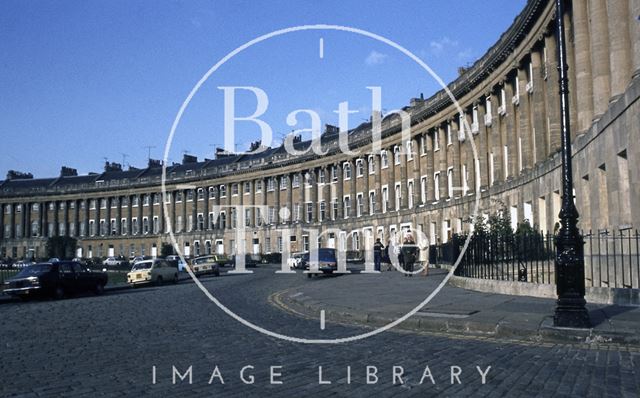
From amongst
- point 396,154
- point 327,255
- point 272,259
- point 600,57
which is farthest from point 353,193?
point 600,57

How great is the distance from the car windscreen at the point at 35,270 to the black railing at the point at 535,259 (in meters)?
17.3

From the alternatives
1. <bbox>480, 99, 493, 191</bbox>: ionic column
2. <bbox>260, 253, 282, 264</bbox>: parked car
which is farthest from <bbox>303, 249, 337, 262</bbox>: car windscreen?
<bbox>260, 253, 282, 264</bbox>: parked car

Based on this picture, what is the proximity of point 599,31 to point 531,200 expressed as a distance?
1445 cm

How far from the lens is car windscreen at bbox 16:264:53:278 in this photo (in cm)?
2639

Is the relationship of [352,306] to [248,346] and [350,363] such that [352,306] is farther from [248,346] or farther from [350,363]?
[350,363]

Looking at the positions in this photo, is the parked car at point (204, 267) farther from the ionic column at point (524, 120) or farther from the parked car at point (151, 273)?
the ionic column at point (524, 120)

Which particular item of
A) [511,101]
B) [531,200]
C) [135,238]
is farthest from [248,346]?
[135,238]

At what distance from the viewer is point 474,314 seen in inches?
533

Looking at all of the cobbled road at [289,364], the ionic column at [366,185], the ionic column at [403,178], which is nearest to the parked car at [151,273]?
the cobbled road at [289,364]

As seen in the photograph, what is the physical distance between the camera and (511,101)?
4450cm

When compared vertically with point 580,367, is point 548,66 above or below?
above

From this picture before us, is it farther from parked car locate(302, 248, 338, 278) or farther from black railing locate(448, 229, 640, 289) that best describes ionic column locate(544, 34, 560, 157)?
parked car locate(302, 248, 338, 278)

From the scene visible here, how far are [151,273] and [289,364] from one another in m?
29.9

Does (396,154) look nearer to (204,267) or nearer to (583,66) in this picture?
(204,267)
